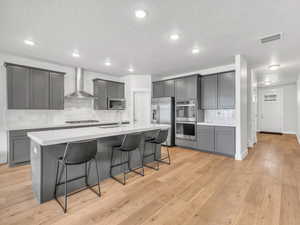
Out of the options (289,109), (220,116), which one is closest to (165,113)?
(220,116)

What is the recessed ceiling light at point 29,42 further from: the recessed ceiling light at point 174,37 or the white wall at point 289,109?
the white wall at point 289,109

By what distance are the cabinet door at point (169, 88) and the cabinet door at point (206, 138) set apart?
1.56m

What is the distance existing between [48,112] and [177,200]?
4.22m

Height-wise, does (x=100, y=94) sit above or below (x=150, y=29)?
below

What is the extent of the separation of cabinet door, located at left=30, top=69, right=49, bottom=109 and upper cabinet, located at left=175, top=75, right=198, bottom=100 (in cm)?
393

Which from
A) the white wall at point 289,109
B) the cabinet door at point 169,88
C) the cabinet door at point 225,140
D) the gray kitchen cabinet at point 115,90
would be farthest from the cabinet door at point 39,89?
the white wall at point 289,109

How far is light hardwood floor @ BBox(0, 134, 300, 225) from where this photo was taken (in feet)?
5.85

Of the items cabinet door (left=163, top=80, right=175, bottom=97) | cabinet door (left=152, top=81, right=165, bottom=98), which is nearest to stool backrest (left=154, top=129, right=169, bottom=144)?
cabinet door (left=163, top=80, right=175, bottom=97)

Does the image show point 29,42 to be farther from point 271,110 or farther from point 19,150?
point 271,110

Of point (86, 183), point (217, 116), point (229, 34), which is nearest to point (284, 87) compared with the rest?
point (217, 116)

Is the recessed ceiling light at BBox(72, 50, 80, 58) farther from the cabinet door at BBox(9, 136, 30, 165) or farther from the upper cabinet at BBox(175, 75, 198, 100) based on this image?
the upper cabinet at BBox(175, 75, 198, 100)

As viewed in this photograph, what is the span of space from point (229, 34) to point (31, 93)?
183 inches

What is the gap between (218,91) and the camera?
4.57 metres

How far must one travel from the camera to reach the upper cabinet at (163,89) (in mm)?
5461
